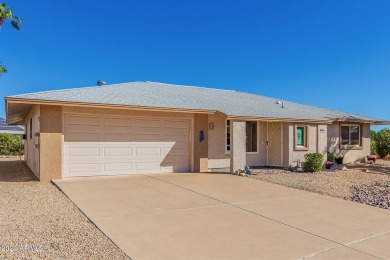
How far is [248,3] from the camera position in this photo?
17062 mm

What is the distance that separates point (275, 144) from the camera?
15.4m

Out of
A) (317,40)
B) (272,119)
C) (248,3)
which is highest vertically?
(248,3)

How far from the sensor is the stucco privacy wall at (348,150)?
17938mm

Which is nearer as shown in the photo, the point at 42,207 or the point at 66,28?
the point at 42,207

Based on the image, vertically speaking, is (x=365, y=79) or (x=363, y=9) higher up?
(x=363, y=9)

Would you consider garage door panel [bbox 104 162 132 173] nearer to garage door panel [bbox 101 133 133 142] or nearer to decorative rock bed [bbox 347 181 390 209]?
garage door panel [bbox 101 133 133 142]

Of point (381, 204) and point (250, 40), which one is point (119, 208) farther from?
point (250, 40)

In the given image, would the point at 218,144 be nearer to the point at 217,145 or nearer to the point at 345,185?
the point at 217,145

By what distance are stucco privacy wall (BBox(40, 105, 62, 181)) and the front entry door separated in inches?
408

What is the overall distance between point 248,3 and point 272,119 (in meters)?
7.69

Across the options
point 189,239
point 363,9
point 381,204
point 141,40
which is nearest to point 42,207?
point 189,239

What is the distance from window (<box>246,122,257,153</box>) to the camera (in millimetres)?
15383

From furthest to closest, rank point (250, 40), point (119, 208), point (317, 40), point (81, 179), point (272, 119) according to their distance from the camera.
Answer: point (250, 40)
point (317, 40)
point (272, 119)
point (81, 179)
point (119, 208)

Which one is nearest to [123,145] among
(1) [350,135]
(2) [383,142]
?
(1) [350,135]
